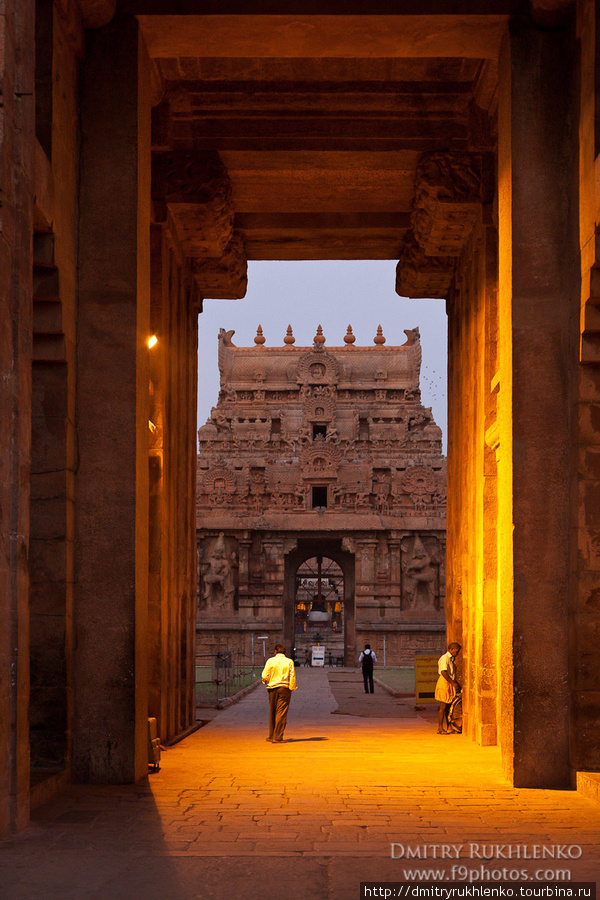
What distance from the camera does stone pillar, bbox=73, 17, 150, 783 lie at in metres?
10.1

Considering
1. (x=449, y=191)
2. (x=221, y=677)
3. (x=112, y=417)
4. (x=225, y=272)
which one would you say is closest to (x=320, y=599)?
(x=221, y=677)

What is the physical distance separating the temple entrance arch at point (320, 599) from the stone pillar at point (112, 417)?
30.8 meters

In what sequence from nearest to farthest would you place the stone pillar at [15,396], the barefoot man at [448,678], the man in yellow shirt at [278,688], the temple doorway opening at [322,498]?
1. the stone pillar at [15,396]
2. the man in yellow shirt at [278,688]
3. the barefoot man at [448,678]
4. the temple doorway opening at [322,498]

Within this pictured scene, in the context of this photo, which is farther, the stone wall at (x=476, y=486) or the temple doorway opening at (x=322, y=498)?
the temple doorway opening at (x=322, y=498)

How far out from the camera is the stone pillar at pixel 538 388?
993 centimetres

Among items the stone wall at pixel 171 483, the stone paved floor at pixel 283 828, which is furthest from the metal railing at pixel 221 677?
the stone paved floor at pixel 283 828

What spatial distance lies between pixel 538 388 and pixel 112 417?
4274mm

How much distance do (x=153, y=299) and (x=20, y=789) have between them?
26.5 feet

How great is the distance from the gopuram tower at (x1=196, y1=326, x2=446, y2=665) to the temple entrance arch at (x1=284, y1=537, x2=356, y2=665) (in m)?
0.12

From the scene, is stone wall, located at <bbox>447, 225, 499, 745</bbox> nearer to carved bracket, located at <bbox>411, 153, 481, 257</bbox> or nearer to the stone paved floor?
carved bracket, located at <bbox>411, 153, 481, 257</bbox>

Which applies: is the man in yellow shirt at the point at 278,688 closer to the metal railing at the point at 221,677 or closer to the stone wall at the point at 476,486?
the stone wall at the point at 476,486

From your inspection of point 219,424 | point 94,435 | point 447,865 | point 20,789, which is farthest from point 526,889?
point 219,424

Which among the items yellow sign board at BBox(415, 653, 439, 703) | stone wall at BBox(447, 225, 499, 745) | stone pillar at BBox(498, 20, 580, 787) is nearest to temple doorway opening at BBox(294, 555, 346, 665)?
yellow sign board at BBox(415, 653, 439, 703)

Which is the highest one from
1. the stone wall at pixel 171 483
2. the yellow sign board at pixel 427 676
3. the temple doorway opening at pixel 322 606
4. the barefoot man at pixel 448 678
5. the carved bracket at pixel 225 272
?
the carved bracket at pixel 225 272
